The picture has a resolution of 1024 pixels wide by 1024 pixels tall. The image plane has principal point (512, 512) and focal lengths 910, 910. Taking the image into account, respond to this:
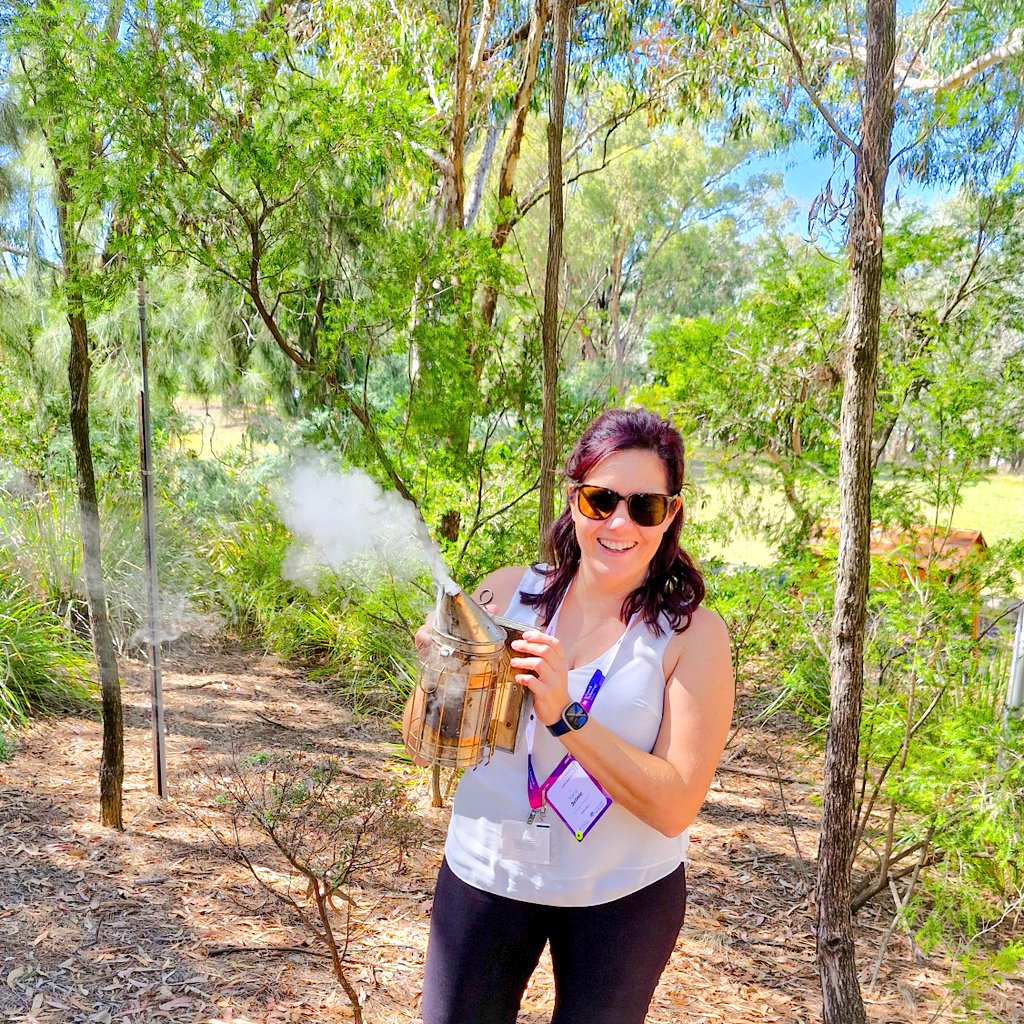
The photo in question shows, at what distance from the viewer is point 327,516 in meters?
2.64

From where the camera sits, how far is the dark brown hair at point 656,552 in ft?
4.85

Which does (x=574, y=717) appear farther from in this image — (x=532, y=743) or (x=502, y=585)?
(x=502, y=585)

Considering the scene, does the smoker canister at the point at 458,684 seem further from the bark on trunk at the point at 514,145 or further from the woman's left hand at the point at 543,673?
the bark on trunk at the point at 514,145

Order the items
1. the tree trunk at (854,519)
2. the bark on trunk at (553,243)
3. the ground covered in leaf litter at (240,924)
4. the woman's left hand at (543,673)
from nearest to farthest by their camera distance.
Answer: the woman's left hand at (543,673), the tree trunk at (854,519), the bark on trunk at (553,243), the ground covered in leaf litter at (240,924)

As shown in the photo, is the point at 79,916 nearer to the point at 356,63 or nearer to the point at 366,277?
the point at 366,277

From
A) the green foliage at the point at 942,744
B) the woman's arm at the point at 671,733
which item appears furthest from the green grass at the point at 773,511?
the woman's arm at the point at 671,733

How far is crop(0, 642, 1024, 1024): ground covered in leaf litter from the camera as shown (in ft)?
8.52

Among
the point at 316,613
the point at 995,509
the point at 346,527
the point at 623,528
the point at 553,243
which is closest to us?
the point at 623,528

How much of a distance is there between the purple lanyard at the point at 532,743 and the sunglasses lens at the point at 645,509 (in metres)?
0.25

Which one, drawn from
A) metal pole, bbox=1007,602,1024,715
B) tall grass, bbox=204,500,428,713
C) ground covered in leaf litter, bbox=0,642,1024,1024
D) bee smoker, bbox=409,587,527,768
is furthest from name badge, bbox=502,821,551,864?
tall grass, bbox=204,500,428,713

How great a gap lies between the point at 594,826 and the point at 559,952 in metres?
0.22

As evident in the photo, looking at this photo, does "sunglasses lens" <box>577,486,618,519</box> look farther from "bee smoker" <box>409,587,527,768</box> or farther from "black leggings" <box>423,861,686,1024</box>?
"black leggings" <box>423,861,686,1024</box>

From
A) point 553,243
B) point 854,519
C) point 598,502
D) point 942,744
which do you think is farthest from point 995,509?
point 598,502

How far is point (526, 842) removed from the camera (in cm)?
138
